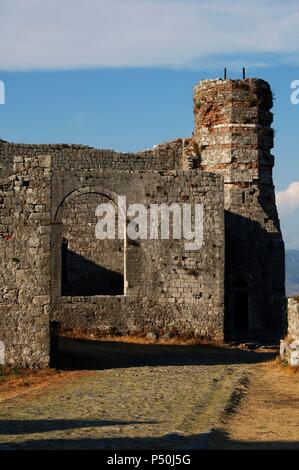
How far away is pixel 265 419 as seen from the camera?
11219 mm

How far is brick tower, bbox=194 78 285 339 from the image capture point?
27.5m

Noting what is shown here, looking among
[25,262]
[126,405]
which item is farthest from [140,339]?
[126,405]

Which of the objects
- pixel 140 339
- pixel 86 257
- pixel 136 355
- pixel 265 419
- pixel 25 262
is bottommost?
pixel 265 419

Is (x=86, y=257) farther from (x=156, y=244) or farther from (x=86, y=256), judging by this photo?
(x=156, y=244)

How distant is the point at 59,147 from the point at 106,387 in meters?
16.0

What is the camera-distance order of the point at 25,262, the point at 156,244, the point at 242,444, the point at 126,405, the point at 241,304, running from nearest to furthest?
the point at 242,444, the point at 126,405, the point at 25,262, the point at 156,244, the point at 241,304

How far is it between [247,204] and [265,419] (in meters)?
17.0

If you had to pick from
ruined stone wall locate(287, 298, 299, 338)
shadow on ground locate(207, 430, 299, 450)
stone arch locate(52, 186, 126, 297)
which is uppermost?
stone arch locate(52, 186, 126, 297)

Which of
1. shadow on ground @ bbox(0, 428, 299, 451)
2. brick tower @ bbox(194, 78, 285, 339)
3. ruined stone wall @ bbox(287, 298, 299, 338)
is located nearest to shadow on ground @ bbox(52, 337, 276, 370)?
ruined stone wall @ bbox(287, 298, 299, 338)

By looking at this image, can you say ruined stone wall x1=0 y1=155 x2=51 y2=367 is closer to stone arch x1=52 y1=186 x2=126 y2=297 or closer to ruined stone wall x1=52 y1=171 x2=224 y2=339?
ruined stone wall x1=52 y1=171 x2=224 y2=339

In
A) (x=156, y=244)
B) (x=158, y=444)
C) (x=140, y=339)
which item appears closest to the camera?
(x=158, y=444)

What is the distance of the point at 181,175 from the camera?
2478 cm
